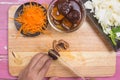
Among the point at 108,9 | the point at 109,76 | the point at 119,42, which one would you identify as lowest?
the point at 109,76

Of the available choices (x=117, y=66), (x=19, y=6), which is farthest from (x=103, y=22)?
(x=19, y=6)

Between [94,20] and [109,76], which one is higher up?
[94,20]

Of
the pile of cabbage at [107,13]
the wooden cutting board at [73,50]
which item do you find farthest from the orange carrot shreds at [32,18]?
the pile of cabbage at [107,13]

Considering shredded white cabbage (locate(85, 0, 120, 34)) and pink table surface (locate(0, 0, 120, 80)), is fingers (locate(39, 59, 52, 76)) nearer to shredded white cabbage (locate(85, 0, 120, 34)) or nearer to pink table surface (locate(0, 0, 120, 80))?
pink table surface (locate(0, 0, 120, 80))

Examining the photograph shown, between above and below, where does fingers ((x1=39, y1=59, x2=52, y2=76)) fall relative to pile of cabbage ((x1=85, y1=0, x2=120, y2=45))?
below

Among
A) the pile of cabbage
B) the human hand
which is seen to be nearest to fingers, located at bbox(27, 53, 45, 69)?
the human hand

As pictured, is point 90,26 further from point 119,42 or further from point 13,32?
point 13,32
